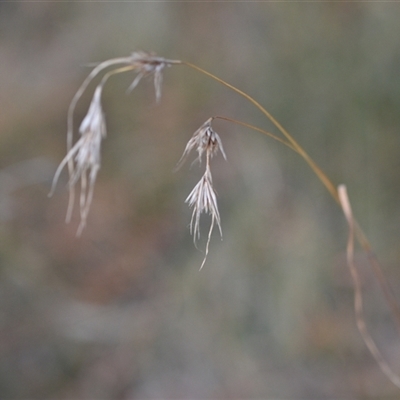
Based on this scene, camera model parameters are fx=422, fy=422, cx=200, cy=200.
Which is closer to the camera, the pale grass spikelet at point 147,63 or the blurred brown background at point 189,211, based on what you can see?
the pale grass spikelet at point 147,63

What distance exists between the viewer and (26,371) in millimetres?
1281

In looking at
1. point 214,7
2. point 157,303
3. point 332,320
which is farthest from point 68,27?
point 332,320

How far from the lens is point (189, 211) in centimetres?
149

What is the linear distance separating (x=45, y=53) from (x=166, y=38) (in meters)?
0.46

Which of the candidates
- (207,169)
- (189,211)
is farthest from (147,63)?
(189,211)

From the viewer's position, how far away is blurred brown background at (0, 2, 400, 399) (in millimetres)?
1289

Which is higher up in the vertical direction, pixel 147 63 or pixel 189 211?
pixel 147 63

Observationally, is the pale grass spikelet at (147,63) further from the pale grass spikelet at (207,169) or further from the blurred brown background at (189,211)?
the blurred brown background at (189,211)

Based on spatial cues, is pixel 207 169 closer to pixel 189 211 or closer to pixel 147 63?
pixel 147 63

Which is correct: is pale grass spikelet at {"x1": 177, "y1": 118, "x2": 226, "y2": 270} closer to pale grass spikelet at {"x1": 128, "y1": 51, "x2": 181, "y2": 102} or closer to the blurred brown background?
pale grass spikelet at {"x1": 128, "y1": 51, "x2": 181, "y2": 102}

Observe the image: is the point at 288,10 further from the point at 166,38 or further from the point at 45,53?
the point at 45,53

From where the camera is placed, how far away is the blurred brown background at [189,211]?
1.29 m

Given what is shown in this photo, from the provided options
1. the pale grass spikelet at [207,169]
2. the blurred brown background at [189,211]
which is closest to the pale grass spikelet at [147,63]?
the pale grass spikelet at [207,169]

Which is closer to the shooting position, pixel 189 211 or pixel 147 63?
pixel 147 63
